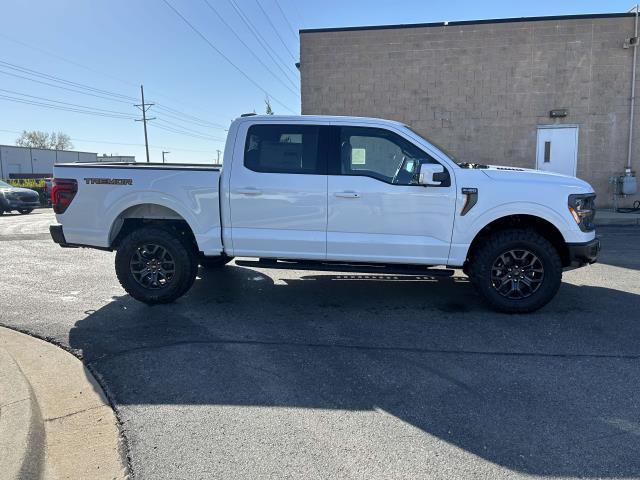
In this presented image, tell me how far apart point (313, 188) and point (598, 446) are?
3.47 metres

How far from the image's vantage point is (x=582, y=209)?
5.05 m

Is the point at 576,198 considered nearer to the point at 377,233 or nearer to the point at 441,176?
the point at 441,176

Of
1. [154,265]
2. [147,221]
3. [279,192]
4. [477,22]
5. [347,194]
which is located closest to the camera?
[347,194]

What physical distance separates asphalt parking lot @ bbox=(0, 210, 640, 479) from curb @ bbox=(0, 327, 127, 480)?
12 centimetres

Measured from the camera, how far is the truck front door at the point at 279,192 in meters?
5.23

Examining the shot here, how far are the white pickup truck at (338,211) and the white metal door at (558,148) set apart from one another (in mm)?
10369

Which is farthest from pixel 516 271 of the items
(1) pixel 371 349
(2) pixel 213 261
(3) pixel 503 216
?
(2) pixel 213 261

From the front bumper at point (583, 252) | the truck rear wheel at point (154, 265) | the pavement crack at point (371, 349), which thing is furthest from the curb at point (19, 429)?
the front bumper at point (583, 252)

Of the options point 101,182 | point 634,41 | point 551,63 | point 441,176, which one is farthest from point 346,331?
point 634,41

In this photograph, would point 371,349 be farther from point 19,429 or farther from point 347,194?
point 19,429

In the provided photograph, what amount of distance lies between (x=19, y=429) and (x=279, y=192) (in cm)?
324

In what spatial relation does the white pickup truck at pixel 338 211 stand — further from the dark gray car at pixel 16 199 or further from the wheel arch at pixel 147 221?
the dark gray car at pixel 16 199

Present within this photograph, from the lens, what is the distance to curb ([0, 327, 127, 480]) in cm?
266

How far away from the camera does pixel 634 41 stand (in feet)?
45.1
